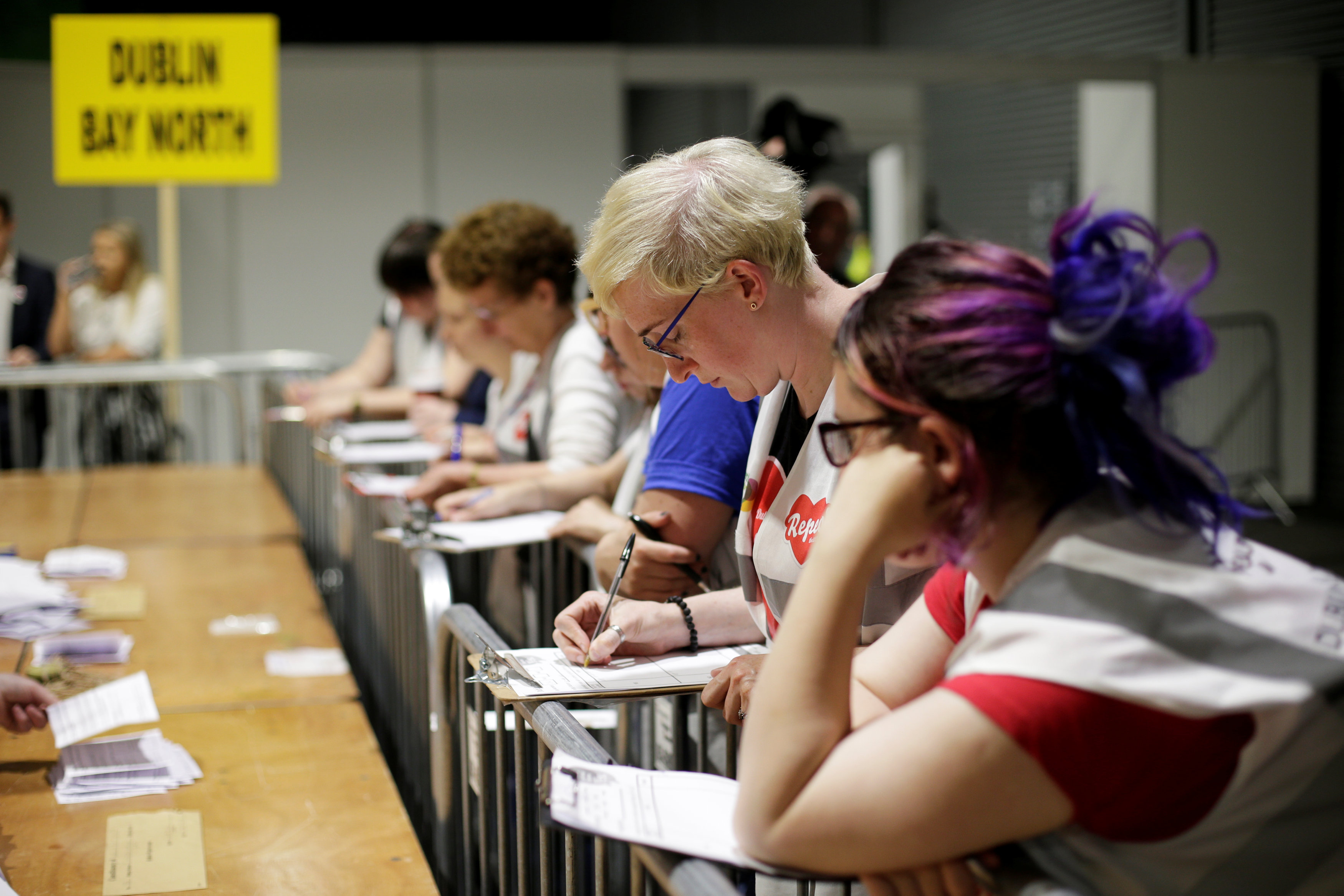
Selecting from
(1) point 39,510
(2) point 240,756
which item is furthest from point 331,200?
(2) point 240,756

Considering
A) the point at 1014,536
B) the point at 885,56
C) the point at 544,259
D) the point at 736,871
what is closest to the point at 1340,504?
the point at 885,56

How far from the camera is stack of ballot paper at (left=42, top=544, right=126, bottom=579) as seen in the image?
10.5ft

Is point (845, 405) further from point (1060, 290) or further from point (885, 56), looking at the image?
point (885, 56)

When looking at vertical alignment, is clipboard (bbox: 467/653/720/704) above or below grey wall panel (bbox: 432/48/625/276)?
below

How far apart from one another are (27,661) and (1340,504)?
698 centimetres

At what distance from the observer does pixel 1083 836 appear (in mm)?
937

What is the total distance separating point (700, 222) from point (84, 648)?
1699mm

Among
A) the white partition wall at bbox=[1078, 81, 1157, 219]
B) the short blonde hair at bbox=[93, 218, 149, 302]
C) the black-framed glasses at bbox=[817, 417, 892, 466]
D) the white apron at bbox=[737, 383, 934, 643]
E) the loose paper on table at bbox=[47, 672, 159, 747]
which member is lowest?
the loose paper on table at bbox=[47, 672, 159, 747]

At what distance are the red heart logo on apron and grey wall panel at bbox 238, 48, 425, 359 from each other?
6.45 m

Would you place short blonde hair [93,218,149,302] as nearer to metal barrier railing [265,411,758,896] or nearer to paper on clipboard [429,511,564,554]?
metal barrier railing [265,411,758,896]

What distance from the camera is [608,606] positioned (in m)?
1.60

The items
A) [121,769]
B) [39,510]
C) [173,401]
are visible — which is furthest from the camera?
[173,401]

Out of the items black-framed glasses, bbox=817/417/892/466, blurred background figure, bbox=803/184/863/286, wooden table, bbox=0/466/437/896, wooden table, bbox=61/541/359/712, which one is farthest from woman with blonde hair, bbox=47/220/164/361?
black-framed glasses, bbox=817/417/892/466

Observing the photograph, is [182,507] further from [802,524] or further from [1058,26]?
[1058,26]
